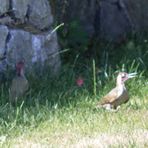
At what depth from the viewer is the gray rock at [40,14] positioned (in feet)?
32.7

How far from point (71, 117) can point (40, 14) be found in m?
2.43

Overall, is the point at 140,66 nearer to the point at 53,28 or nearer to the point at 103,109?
the point at 53,28

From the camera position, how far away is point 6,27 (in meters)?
9.54

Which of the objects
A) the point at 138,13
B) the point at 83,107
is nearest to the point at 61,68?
the point at 83,107

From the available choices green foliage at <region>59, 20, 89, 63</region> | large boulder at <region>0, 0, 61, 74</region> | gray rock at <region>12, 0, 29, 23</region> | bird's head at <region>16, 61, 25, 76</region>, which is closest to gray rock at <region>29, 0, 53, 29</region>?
large boulder at <region>0, 0, 61, 74</region>

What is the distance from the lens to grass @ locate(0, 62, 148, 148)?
7.09m

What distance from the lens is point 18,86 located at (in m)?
8.65

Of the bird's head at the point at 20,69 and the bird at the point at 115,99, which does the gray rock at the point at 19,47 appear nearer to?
the bird's head at the point at 20,69

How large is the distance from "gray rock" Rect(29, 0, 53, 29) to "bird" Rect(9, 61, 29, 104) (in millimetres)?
1260

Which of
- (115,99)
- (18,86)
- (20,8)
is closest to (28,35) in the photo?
(20,8)

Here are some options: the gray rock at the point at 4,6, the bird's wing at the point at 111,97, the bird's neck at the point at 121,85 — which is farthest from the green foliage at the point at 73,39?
the bird's wing at the point at 111,97

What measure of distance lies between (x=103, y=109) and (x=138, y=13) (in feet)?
13.8

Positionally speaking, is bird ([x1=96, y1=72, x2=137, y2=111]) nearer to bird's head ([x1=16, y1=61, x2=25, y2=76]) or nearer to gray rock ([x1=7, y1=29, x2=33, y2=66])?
bird's head ([x1=16, y1=61, x2=25, y2=76])

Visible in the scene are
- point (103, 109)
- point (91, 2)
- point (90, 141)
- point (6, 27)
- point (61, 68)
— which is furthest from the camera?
point (91, 2)
